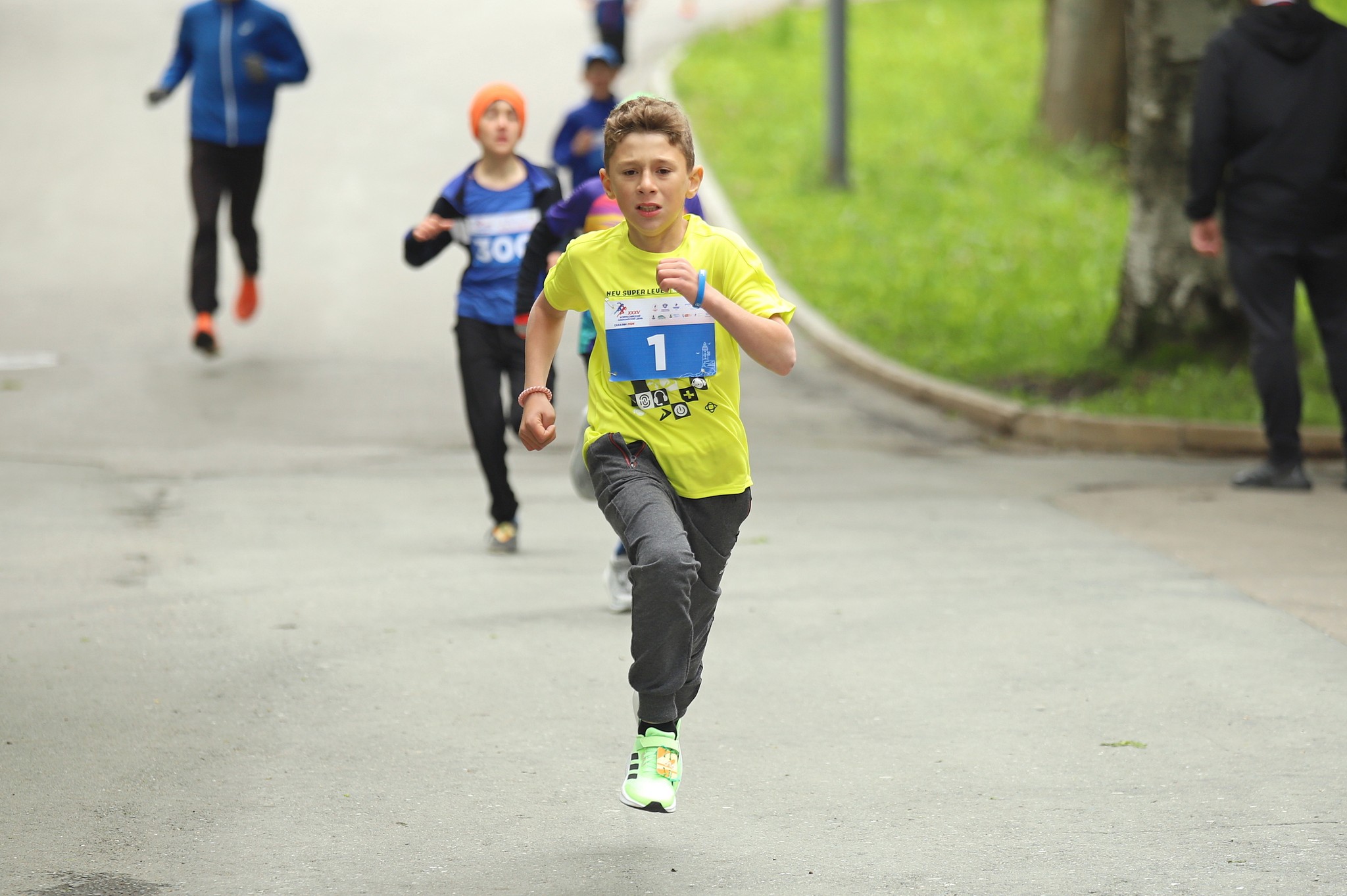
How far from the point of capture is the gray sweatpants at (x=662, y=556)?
12.9 ft

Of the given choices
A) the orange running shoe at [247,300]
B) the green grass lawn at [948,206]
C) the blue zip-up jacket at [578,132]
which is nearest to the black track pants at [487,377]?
the blue zip-up jacket at [578,132]

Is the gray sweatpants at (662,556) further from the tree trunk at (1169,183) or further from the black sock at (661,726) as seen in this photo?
the tree trunk at (1169,183)

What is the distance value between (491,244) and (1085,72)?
42.3 ft

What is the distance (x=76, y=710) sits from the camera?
4.98 metres

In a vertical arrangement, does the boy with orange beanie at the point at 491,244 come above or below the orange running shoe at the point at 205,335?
above

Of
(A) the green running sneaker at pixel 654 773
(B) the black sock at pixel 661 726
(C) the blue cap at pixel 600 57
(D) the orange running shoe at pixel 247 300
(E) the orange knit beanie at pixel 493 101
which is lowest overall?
(D) the orange running shoe at pixel 247 300

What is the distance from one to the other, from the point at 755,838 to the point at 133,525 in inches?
167

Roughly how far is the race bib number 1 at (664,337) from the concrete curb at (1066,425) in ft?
18.0

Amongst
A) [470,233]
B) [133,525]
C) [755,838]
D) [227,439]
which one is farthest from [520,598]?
[227,439]

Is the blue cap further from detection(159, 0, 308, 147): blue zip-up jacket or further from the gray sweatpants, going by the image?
the gray sweatpants

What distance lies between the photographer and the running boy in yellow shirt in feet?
12.9

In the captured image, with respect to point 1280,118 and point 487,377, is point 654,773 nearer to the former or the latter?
point 487,377

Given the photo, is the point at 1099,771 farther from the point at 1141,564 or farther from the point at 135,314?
the point at 135,314

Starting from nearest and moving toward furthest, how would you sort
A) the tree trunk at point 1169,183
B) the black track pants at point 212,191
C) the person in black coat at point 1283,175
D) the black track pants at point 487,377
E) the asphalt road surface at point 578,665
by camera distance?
the asphalt road surface at point 578,665, the black track pants at point 487,377, the person in black coat at point 1283,175, the tree trunk at point 1169,183, the black track pants at point 212,191
